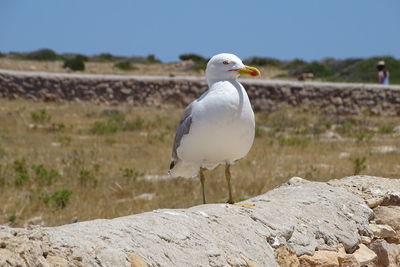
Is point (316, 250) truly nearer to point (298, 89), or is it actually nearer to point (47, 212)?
point (47, 212)

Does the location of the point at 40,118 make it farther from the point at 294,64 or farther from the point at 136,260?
the point at 294,64

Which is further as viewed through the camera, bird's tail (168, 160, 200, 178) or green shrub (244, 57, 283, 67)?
green shrub (244, 57, 283, 67)

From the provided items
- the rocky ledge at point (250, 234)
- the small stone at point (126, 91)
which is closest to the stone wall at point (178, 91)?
the small stone at point (126, 91)

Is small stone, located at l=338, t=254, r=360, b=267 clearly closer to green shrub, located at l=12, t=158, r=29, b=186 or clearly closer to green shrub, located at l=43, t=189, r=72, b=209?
green shrub, located at l=43, t=189, r=72, b=209

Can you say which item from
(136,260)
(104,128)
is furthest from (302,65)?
(136,260)

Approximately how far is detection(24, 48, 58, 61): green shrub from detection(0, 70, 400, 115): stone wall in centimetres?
2394

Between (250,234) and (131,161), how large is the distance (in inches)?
397

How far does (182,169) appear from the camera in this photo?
6.07 metres

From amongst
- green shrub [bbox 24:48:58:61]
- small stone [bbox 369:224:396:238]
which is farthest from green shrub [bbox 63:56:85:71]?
small stone [bbox 369:224:396:238]

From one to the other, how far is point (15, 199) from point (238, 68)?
567 cm

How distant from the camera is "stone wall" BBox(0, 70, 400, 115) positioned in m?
27.8

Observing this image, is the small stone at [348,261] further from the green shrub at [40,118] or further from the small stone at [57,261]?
the green shrub at [40,118]

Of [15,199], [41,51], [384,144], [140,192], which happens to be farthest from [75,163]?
[41,51]

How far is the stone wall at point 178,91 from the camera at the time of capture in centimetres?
2778
